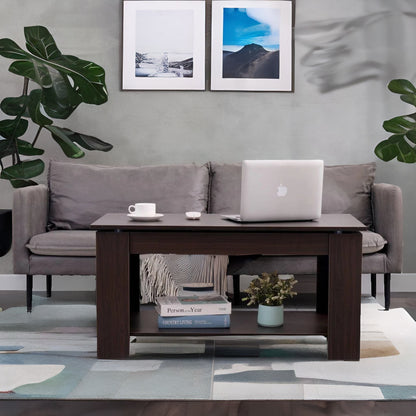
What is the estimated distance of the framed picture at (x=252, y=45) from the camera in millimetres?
4832

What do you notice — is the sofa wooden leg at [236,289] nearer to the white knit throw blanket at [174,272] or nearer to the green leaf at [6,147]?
the white knit throw blanket at [174,272]

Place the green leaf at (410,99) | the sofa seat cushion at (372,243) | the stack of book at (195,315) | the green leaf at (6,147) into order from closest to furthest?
1. the stack of book at (195,315)
2. the sofa seat cushion at (372,243)
3. the green leaf at (6,147)
4. the green leaf at (410,99)

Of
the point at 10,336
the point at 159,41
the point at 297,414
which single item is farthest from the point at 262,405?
the point at 159,41

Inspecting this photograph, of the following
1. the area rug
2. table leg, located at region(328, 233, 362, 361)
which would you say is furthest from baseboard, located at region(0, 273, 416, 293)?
table leg, located at region(328, 233, 362, 361)

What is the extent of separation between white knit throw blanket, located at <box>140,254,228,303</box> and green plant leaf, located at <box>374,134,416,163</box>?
122 centimetres

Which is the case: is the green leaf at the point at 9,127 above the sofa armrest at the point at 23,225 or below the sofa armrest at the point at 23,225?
above

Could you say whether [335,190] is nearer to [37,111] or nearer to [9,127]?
[37,111]

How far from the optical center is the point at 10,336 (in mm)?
3463

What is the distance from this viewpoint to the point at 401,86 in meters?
4.43

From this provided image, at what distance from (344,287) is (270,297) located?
0.34 meters

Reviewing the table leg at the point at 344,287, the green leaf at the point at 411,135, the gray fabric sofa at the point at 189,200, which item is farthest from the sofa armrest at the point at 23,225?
the green leaf at the point at 411,135

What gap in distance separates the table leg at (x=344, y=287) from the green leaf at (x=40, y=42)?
2268 millimetres

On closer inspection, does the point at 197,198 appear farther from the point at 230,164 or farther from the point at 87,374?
the point at 87,374

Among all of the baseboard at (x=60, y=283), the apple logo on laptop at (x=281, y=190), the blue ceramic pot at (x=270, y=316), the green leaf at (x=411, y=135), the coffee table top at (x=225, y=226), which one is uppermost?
the green leaf at (x=411, y=135)
